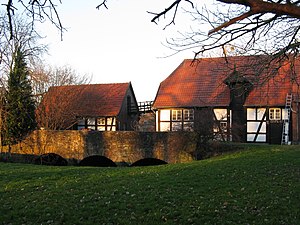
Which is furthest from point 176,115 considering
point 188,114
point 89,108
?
point 89,108

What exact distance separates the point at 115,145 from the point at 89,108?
962 cm

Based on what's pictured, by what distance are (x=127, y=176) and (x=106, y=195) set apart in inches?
126

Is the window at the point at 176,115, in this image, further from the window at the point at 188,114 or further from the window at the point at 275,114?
the window at the point at 275,114

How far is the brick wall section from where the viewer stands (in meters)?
20.8

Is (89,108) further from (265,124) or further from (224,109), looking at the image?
(265,124)

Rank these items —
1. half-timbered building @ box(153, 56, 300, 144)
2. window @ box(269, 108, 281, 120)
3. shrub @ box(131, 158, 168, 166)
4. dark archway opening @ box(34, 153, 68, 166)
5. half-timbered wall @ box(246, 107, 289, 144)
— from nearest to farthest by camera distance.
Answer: shrub @ box(131, 158, 168, 166) < half-timbered building @ box(153, 56, 300, 144) < half-timbered wall @ box(246, 107, 289, 144) < window @ box(269, 108, 281, 120) < dark archway opening @ box(34, 153, 68, 166)

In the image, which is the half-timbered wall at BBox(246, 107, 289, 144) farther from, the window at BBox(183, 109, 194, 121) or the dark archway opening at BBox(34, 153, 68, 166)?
the dark archway opening at BBox(34, 153, 68, 166)

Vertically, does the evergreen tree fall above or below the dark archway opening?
above

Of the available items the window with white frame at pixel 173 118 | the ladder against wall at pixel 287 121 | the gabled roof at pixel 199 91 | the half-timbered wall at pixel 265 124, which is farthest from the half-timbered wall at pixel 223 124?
the ladder against wall at pixel 287 121

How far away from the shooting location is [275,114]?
24.9 m

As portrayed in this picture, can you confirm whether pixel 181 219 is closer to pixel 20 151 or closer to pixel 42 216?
pixel 42 216

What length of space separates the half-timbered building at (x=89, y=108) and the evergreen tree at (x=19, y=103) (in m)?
1.88

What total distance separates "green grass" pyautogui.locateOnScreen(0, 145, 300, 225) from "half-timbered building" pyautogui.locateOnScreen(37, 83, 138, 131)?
1683 cm

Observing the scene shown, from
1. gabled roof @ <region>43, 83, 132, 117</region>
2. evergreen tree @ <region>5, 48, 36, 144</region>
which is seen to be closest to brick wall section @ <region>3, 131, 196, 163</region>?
evergreen tree @ <region>5, 48, 36, 144</region>
